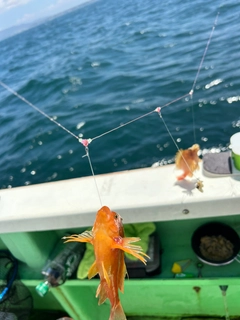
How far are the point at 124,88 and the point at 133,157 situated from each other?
367 cm

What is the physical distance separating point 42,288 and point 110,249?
4.71ft

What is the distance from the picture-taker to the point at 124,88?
915 cm

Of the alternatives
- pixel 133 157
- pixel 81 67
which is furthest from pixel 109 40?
pixel 133 157

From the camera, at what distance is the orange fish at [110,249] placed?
4.65 ft

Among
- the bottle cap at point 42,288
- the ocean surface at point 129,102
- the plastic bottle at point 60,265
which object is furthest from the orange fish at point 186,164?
the ocean surface at point 129,102

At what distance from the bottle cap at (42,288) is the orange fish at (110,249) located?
1220 mm

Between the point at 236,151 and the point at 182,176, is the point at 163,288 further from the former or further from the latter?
the point at 236,151

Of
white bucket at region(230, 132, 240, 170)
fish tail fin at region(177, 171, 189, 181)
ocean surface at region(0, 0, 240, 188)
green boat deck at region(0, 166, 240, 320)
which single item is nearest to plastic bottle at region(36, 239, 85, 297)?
green boat deck at region(0, 166, 240, 320)

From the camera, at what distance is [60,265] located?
8.91ft

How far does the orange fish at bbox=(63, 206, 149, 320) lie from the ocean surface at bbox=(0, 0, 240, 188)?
4247 mm

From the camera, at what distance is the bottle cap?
8.43 feet

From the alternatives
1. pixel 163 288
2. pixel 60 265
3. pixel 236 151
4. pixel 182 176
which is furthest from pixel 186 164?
pixel 60 265

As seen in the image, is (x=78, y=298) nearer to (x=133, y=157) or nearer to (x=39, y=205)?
(x=39, y=205)

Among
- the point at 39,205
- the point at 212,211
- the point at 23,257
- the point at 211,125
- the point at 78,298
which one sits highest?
the point at 39,205
